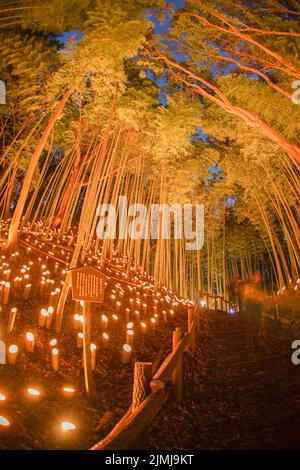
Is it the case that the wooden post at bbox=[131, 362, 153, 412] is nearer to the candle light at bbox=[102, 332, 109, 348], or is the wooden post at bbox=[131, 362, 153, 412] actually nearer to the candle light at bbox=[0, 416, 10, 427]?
the candle light at bbox=[0, 416, 10, 427]

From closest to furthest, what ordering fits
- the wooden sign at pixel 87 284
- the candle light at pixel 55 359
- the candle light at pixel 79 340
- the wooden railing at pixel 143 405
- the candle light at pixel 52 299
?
the wooden railing at pixel 143 405 < the wooden sign at pixel 87 284 < the candle light at pixel 55 359 < the candle light at pixel 79 340 < the candle light at pixel 52 299

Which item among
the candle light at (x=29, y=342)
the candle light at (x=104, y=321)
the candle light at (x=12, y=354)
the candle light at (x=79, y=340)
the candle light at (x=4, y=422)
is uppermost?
the candle light at (x=104, y=321)

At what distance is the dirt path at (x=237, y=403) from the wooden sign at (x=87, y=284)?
4.59ft

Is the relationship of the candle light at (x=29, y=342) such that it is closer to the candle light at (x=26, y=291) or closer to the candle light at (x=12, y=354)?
the candle light at (x=12, y=354)

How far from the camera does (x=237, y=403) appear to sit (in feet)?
11.9

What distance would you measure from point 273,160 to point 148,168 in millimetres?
4141

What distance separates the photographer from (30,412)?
2893 mm

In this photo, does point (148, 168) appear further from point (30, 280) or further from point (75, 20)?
point (30, 280)

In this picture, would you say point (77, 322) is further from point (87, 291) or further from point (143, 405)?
point (143, 405)

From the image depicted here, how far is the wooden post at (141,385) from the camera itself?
2.80 meters

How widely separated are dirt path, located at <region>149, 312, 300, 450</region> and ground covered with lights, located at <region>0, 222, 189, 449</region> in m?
0.58

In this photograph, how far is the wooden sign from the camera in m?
3.33

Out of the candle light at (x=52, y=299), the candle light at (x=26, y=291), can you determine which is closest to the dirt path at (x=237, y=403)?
the candle light at (x=52, y=299)

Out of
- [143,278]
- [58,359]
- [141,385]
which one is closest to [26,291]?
[58,359]
